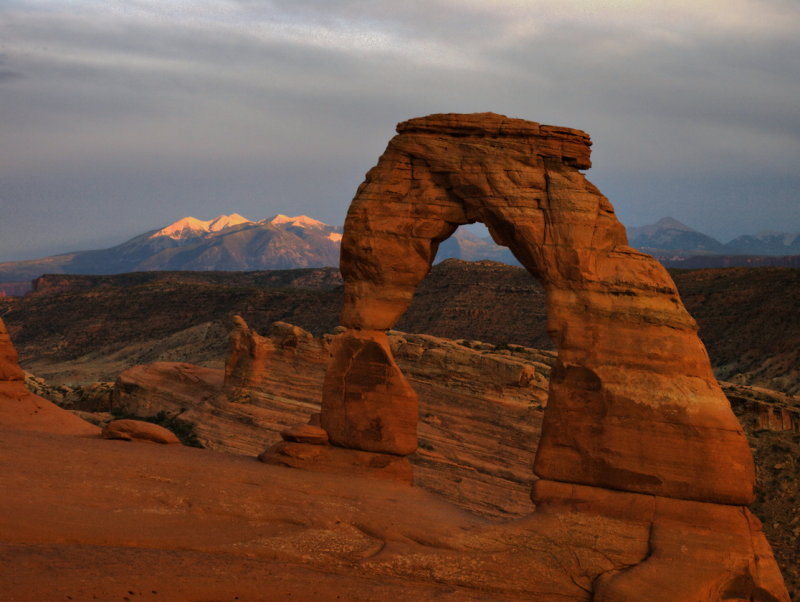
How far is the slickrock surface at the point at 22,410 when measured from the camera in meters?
23.3

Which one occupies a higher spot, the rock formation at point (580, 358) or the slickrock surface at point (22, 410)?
the rock formation at point (580, 358)

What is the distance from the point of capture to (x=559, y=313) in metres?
17.1

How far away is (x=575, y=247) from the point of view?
56.3 feet

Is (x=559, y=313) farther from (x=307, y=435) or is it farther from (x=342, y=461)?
(x=307, y=435)

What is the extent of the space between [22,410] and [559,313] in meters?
15.4

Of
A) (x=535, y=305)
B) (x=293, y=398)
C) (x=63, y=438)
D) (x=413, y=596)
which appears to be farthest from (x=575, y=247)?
(x=535, y=305)

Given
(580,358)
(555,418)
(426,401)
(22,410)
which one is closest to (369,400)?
(555,418)

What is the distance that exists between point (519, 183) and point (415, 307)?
5681 cm

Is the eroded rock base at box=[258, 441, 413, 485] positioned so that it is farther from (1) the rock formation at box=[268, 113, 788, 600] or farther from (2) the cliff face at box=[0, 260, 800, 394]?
(2) the cliff face at box=[0, 260, 800, 394]

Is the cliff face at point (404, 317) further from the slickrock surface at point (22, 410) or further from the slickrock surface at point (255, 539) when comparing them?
the slickrock surface at point (22, 410)

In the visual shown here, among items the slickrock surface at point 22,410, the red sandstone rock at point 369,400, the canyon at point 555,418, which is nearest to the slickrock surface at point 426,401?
the slickrock surface at point 22,410

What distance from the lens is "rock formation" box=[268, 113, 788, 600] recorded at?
15117mm

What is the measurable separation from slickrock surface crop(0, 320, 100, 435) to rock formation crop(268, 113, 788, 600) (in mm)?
8126

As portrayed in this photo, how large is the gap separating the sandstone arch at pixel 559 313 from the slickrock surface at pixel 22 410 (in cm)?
810
